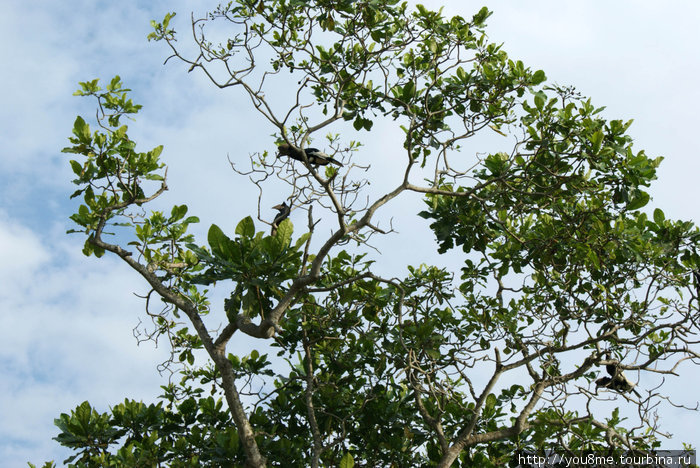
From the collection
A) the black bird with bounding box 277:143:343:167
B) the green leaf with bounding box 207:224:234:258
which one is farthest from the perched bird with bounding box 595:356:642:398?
the green leaf with bounding box 207:224:234:258

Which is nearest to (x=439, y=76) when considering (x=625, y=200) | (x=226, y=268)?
(x=625, y=200)

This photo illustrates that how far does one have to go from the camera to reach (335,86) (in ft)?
21.9

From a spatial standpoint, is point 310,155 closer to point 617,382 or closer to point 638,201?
point 638,201

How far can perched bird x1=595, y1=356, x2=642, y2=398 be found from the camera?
21.9 feet

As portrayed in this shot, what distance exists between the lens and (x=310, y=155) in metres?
6.07

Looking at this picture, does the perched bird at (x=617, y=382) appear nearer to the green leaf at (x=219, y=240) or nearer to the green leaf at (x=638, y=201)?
the green leaf at (x=638, y=201)

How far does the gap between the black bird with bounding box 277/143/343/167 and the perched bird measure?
134 inches

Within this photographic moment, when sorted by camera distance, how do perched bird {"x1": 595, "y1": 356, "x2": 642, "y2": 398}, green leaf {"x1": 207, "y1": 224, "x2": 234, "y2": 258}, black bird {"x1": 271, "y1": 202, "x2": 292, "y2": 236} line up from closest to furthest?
1. green leaf {"x1": 207, "y1": 224, "x2": 234, "y2": 258}
2. black bird {"x1": 271, "y1": 202, "x2": 292, "y2": 236}
3. perched bird {"x1": 595, "y1": 356, "x2": 642, "y2": 398}

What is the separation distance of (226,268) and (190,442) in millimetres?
2097

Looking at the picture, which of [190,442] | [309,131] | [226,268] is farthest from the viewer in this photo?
[190,442]

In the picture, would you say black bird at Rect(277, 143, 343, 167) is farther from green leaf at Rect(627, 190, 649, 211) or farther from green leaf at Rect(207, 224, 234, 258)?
green leaf at Rect(627, 190, 649, 211)

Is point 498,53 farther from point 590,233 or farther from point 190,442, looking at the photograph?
point 190,442

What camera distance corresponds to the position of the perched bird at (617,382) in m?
6.68

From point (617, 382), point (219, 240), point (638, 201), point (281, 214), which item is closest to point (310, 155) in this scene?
point (281, 214)
